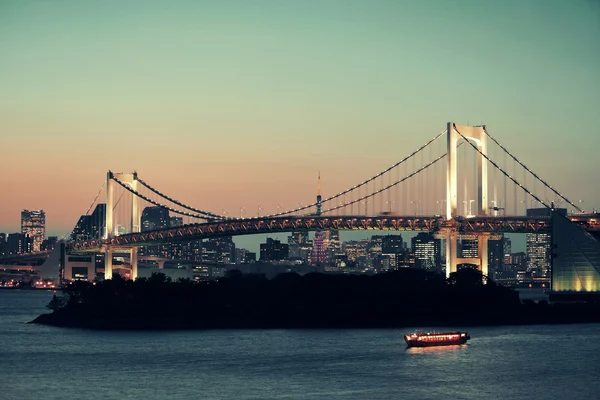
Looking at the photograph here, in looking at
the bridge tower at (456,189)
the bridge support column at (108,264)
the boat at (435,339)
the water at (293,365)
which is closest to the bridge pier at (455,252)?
the bridge tower at (456,189)

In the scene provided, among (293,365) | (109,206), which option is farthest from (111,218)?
(293,365)

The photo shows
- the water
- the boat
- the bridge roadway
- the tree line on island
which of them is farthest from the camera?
the bridge roadway

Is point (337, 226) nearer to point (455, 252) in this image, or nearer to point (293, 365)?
point (455, 252)

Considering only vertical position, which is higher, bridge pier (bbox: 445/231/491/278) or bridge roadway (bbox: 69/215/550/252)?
bridge roadway (bbox: 69/215/550/252)

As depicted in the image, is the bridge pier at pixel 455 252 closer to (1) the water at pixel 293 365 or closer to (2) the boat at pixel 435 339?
(1) the water at pixel 293 365

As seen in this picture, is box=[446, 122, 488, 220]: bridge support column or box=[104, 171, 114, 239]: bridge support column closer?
box=[446, 122, 488, 220]: bridge support column

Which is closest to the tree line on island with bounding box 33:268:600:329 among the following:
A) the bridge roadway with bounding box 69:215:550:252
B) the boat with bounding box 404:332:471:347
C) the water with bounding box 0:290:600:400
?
the bridge roadway with bounding box 69:215:550:252

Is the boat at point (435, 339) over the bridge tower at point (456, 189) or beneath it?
beneath

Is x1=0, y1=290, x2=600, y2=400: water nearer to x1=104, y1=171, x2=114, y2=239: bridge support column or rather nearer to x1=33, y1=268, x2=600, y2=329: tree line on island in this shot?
x1=33, y1=268, x2=600, y2=329: tree line on island
